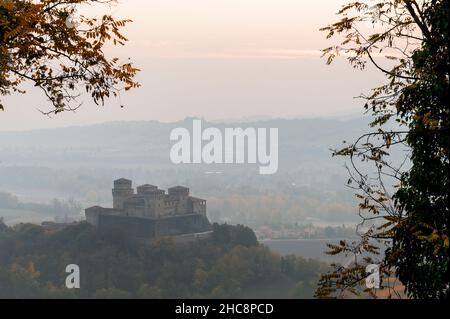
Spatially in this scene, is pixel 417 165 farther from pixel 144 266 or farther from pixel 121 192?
pixel 121 192

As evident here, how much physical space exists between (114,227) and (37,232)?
15.1 metres

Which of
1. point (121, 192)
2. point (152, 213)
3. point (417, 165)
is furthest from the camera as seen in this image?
point (121, 192)

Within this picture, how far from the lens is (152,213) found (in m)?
150

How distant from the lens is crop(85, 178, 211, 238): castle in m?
142

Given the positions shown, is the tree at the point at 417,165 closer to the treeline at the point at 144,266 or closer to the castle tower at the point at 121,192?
the treeline at the point at 144,266

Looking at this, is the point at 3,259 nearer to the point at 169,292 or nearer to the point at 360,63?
the point at 169,292

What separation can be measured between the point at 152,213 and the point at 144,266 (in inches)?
884

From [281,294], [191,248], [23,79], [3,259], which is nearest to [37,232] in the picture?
[3,259]

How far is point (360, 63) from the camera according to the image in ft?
48.3

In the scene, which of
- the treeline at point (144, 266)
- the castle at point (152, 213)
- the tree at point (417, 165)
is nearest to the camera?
the tree at point (417, 165)

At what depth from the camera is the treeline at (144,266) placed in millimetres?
121375

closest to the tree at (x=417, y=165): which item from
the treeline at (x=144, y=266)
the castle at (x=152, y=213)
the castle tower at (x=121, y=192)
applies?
the treeline at (x=144, y=266)

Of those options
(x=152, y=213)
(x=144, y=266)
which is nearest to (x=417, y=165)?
(x=144, y=266)

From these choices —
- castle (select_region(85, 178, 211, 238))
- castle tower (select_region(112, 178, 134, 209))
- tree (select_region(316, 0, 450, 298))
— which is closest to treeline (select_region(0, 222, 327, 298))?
castle (select_region(85, 178, 211, 238))
